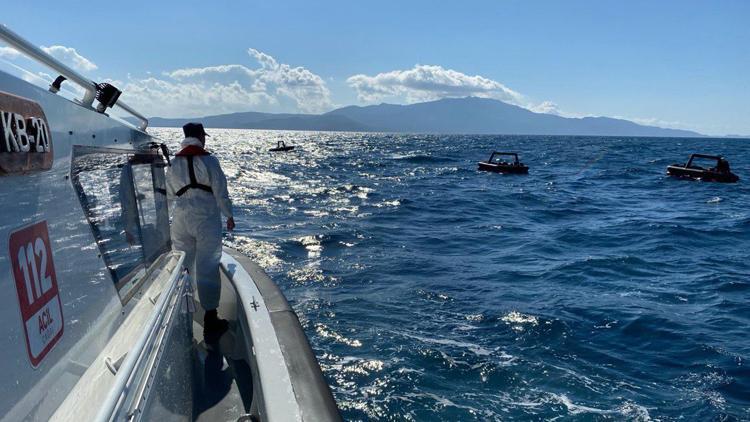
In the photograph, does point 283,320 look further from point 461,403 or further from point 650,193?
point 650,193

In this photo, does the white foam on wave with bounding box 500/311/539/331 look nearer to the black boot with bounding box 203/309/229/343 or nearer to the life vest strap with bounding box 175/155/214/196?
the black boot with bounding box 203/309/229/343

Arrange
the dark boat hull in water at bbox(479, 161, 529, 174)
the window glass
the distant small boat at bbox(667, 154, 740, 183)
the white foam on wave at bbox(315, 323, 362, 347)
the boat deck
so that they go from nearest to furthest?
1. the window glass
2. the boat deck
3. the white foam on wave at bbox(315, 323, 362, 347)
4. the distant small boat at bbox(667, 154, 740, 183)
5. the dark boat hull in water at bbox(479, 161, 529, 174)

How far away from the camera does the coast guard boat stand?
155 cm

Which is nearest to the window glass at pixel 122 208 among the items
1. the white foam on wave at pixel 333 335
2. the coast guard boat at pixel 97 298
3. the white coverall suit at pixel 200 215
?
the coast guard boat at pixel 97 298

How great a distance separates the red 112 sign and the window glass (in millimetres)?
540

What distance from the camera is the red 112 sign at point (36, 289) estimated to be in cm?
156

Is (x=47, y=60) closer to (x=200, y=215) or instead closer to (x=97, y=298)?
(x=97, y=298)

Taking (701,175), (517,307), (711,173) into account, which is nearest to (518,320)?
(517,307)

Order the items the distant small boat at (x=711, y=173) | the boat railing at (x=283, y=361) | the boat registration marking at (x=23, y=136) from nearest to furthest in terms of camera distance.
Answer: the boat registration marking at (x=23, y=136), the boat railing at (x=283, y=361), the distant small boat at (x=711, y=173)

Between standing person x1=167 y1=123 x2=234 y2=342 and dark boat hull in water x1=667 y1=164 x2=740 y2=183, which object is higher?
standing person x1=167 y1=123 x2=234 y2=342

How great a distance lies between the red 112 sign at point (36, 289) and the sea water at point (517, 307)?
4.25m

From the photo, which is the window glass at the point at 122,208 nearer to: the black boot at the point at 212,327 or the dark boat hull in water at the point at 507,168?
the black boot at the point at 212,327

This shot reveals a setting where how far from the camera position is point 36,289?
166 cm

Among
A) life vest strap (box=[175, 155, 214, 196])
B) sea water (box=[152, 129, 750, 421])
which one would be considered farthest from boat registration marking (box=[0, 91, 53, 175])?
sea water (box=[152, 129, 750, 421])
